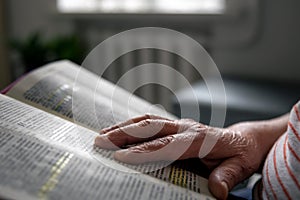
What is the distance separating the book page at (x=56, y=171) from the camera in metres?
0.35

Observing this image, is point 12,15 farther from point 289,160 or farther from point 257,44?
point 289,160

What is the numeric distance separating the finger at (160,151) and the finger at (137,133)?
23 mm

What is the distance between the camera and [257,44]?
5.21 feet

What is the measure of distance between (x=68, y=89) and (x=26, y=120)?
0.15 meters

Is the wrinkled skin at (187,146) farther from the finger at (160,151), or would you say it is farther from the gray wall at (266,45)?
the gray wall at (266,45)

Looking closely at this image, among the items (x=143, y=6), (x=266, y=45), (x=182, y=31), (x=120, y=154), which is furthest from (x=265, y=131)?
(x=143, y=6)

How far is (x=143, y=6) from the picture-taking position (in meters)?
1.80

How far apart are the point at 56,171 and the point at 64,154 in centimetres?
4

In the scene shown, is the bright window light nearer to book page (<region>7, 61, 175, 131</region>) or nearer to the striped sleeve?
book page (<region>7, 61, 175, 131</region>)

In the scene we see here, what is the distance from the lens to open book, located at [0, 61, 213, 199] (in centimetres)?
36

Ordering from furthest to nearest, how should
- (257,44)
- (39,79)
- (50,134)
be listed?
(257,44)
(39,79)
(50,134)

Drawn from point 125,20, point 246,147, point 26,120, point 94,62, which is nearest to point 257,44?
point 125,20

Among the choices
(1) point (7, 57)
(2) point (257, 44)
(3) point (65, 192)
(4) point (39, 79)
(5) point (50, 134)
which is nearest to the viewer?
(3) point (65, 192)

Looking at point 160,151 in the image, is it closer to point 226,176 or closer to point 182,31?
point 226,176
